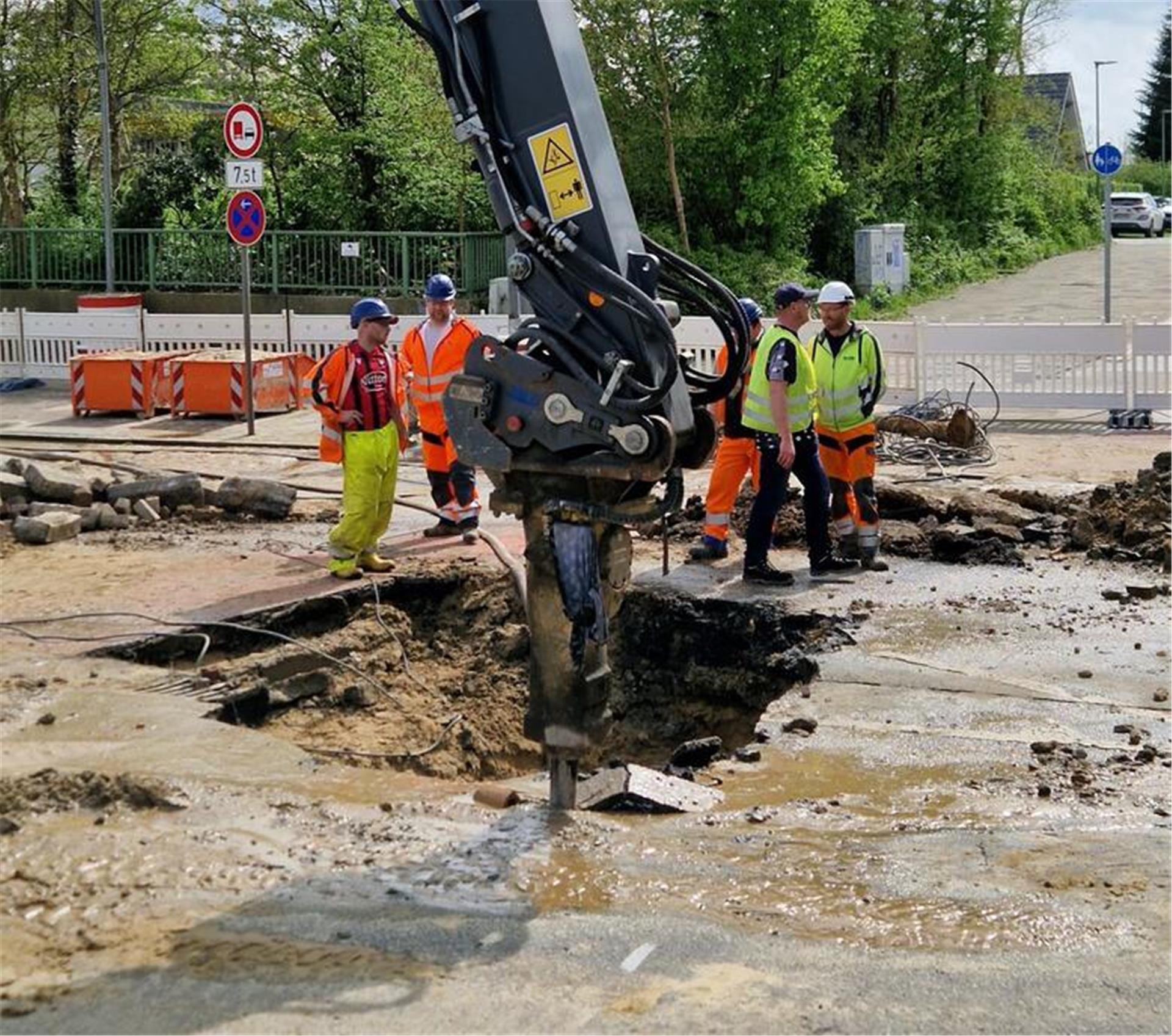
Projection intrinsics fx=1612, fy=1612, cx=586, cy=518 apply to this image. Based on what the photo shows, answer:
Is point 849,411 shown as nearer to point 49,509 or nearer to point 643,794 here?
point 643,794

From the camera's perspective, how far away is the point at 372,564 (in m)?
10.9

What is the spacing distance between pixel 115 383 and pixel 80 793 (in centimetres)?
1287

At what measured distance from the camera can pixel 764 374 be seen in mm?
10773

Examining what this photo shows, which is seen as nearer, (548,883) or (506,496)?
(548,883)

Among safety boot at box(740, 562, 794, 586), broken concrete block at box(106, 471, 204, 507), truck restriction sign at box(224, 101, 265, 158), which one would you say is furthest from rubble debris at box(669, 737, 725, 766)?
truck restriction sign at box(224, 101, 265, 158)

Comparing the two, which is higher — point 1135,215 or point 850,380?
point 1135,215

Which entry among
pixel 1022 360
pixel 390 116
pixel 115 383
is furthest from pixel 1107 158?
pixel 115 383

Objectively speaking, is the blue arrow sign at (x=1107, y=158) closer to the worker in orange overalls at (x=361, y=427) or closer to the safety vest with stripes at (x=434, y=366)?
the safety vest with stripes at (x=434, y=366)

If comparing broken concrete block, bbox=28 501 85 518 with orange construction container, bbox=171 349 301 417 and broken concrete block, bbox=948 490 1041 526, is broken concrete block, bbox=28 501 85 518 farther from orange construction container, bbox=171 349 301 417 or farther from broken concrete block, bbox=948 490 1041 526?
broken concrete block, bbox=948 490 1041 526

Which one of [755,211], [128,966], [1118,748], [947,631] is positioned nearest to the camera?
[128,966]

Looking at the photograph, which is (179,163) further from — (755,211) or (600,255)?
(600,255)

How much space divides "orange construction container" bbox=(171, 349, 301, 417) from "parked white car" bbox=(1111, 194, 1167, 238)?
4518 cm

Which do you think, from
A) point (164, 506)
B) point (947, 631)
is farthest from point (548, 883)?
point (164, 506)

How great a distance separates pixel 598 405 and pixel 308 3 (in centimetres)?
2469
